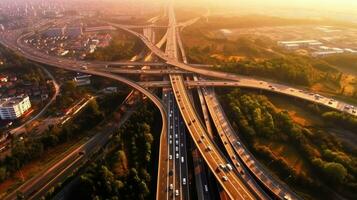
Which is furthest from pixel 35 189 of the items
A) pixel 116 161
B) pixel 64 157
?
pixel 116 161

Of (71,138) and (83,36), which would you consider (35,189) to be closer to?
(71,138)

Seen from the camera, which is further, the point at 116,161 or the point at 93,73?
the point at 93,73

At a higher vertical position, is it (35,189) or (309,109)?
(309,109)

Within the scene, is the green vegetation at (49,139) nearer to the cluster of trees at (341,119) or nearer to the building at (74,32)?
the cluster of trees at (341,119)

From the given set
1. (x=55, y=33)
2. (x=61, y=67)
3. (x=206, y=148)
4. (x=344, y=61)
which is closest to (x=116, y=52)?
(x=61, y=67)

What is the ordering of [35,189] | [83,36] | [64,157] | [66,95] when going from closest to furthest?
[35,189] → [64,157] → [66,95] → [83,36]

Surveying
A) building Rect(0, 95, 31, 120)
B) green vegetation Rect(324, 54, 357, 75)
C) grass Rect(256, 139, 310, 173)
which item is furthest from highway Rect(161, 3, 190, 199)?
green vegetation Rect(324, 54, 357, 75)

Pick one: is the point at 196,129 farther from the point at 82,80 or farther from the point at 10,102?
the point at 10,102
